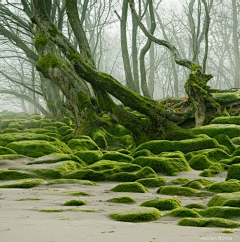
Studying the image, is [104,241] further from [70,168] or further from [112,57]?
[112,57]

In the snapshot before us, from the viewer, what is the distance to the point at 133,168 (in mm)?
6324

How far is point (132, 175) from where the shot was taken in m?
5.76

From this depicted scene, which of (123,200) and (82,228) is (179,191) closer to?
(123,200)

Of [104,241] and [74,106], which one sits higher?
[74,106]

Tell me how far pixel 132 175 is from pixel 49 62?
21.3 ft

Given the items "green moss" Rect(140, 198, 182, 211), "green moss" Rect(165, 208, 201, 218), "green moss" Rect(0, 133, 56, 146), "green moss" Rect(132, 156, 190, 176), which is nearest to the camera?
"green moss" Rect(165, 208, 201, 218)

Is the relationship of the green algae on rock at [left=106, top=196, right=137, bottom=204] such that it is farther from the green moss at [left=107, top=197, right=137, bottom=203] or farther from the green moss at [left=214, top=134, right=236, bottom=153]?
the green moss at [left=214, top=134, right=236, bottom=153]

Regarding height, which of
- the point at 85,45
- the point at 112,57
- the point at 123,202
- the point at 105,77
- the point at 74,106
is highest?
the point at 112,57

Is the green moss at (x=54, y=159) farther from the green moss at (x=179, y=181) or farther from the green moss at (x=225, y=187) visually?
the green moss at (x=225, y=187)

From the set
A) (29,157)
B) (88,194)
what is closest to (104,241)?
(88,194)

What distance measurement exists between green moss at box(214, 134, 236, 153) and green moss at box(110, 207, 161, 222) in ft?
19.0

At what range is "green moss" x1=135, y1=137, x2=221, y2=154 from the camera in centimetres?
824

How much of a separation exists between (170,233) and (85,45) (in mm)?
11681

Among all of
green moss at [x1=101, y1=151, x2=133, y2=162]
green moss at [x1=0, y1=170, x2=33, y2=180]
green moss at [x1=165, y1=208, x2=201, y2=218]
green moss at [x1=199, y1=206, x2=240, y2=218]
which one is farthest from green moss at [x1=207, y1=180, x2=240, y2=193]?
green moss at [x1=0, y1=170, x2=33, y2=180]
